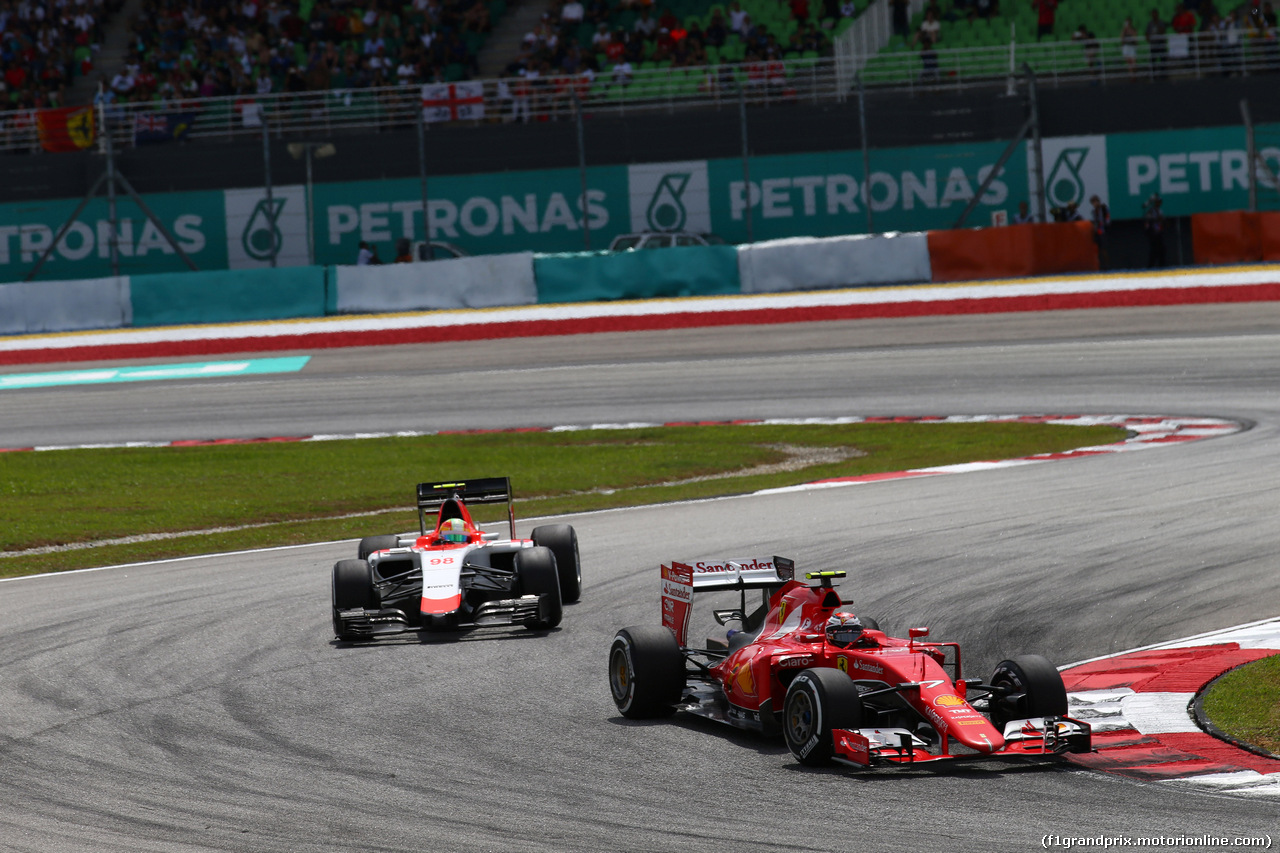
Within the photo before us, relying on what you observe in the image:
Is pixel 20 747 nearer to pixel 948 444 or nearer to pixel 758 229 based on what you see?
pixel 948 444

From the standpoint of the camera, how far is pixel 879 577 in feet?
35.6

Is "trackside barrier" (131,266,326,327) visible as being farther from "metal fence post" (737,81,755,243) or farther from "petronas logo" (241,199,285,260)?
"metal fence post" (737,81,755,243)

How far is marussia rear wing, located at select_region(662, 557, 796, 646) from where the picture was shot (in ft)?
26.0

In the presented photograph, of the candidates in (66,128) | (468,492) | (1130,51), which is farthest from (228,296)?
(468,492)

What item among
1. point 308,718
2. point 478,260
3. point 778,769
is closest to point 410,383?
point 478,260

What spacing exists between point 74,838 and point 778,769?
2810 millimetres

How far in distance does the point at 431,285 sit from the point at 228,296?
377 cm

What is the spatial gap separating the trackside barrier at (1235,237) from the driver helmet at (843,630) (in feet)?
71.3

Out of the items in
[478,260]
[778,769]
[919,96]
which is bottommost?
[778,769]

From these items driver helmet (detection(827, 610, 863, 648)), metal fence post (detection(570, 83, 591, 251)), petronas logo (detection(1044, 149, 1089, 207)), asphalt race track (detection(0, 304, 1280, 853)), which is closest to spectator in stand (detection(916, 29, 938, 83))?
petronas logo (detection(1044, 149, 1089, 207))

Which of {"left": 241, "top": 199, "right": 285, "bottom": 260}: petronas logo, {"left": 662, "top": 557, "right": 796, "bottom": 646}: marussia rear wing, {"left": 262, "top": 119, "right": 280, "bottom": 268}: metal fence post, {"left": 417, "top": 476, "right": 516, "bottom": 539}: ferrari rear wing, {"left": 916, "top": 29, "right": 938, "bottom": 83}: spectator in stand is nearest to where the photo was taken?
{"left": 662, "top": 557, "right": 796, "bottom": 646}: marussia rear wing

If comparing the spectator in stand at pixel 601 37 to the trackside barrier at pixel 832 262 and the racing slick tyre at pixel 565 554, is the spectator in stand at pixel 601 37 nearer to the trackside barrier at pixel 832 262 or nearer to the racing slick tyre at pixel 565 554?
the trackside barrier at pixel 832 262

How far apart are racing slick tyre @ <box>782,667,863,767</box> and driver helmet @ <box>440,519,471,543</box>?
4304 millimetres

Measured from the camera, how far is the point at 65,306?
28188mm
